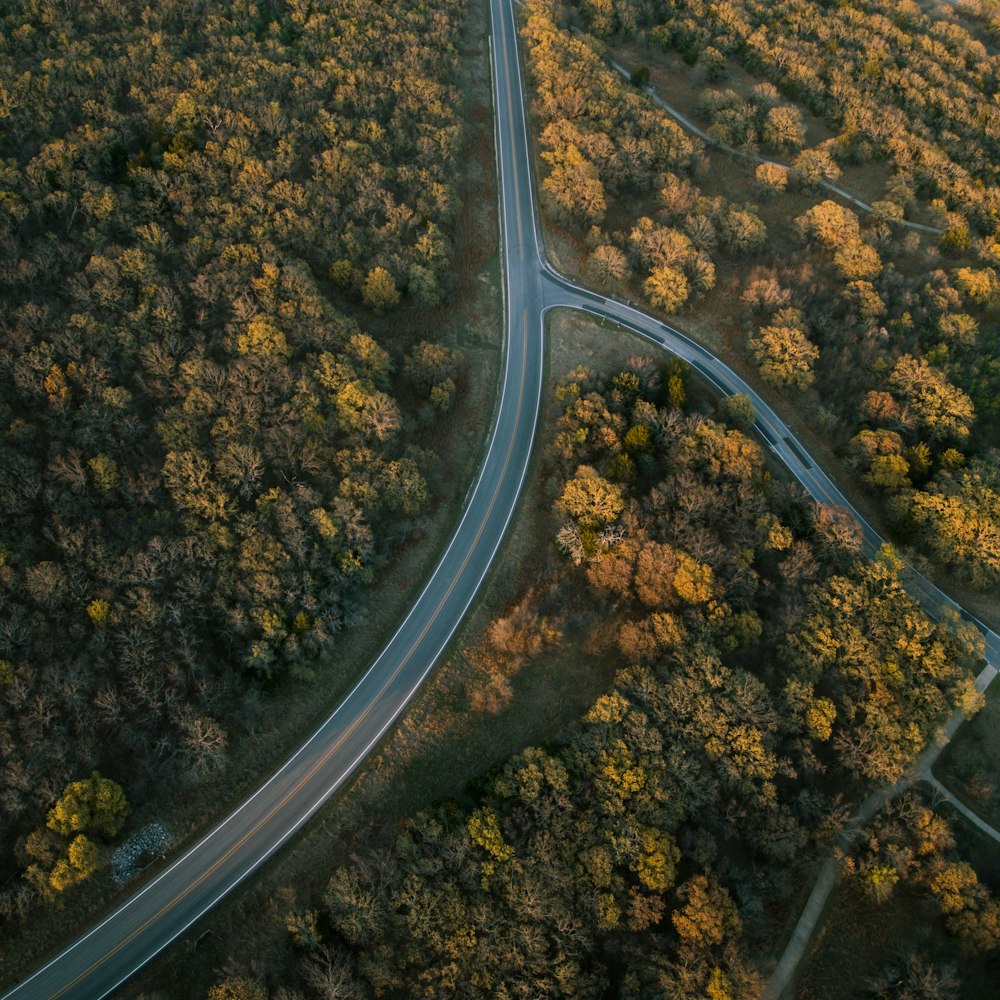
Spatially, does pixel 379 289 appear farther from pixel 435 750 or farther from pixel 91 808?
pixel 91 808

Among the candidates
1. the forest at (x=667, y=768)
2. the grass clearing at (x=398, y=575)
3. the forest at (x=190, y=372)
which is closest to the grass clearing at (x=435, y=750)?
the forest at (x=667, y=768)

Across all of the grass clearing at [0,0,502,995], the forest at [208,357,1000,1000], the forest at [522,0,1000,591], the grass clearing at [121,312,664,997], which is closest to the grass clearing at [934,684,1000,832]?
the forest at [208,357,1000,1000]

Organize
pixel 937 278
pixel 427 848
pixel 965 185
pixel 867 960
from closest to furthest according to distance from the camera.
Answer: pixel 427 848, pixel 867 960, pixel 937 278, pixel 965 185

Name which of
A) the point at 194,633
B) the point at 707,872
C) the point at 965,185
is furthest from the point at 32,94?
the point at 965,185

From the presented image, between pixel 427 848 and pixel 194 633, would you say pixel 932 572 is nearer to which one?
pixel 427 848

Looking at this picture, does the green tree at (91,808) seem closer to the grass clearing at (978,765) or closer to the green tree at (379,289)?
the green tree at (379,289)

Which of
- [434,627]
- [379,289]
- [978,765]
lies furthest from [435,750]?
[978,765]
